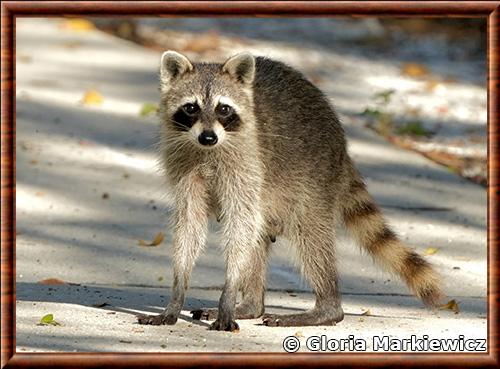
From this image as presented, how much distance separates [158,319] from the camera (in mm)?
6020

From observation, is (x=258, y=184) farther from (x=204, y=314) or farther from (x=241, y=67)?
(x=204, y=314)

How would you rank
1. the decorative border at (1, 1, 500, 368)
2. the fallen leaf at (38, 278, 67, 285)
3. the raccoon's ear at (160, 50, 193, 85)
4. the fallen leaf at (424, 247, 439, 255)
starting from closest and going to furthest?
the decorative border at (1, 1, 500, 368) → the raccoon's ear at (160, 50, 193, 85) → the fallen leaf at (38, 278, 67, 285) → the fallen leaf at (424, 247, 439, 255)

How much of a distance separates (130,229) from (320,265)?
214cm

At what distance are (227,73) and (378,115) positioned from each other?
4524 mm

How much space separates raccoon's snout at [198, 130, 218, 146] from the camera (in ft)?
19.4

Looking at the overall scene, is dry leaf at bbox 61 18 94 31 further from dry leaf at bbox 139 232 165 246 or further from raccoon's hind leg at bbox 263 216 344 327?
raccoon's hind leg at bbox 263 216 344 327

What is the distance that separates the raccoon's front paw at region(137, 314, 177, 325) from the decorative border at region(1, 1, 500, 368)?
0.76 meters

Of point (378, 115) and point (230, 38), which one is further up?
point (230, 38)

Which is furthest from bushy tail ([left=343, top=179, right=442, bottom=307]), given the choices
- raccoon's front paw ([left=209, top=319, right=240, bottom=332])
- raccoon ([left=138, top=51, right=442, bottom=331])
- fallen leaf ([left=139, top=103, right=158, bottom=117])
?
fallen leaf ([left=139, top=103, right=158, bottom=117])

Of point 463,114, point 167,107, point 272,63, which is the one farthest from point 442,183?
point 167,107

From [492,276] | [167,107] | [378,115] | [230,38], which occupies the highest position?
[230,38]
